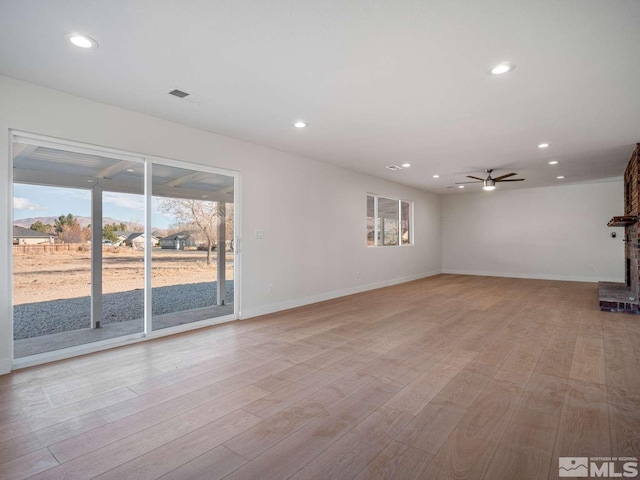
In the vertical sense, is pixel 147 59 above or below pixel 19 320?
above

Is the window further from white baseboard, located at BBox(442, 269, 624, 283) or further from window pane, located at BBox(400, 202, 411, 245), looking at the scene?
white baseboard, located at BBox(442, 269, 624, 283)

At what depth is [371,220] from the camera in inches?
311

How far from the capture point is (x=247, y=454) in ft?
6.06

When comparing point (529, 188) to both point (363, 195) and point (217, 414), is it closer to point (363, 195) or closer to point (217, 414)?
point (363, 195)

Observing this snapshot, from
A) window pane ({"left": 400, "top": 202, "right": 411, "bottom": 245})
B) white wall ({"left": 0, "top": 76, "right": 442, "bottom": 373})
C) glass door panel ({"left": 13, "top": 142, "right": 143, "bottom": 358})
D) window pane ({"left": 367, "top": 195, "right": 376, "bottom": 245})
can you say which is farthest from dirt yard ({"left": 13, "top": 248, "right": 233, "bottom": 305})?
window pane ({"left": 400, "top": 202, "right": 411, "bottom": 245})

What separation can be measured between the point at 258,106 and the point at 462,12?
216 centimetres

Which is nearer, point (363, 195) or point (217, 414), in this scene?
point (217, 414)

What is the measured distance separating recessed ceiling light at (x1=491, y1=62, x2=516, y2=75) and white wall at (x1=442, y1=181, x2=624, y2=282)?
7935 millimetres

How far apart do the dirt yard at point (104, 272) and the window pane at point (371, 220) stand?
147 inches

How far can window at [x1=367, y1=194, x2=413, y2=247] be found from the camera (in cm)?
791

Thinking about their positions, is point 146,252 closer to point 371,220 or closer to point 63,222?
point 63,222

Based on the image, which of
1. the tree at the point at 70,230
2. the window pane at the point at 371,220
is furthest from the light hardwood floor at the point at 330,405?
the window pane at the point at 371,220

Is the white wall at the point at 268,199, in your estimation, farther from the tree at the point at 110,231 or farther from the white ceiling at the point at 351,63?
the tree at the point at 110,231

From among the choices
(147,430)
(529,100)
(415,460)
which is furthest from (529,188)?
(147,430)
